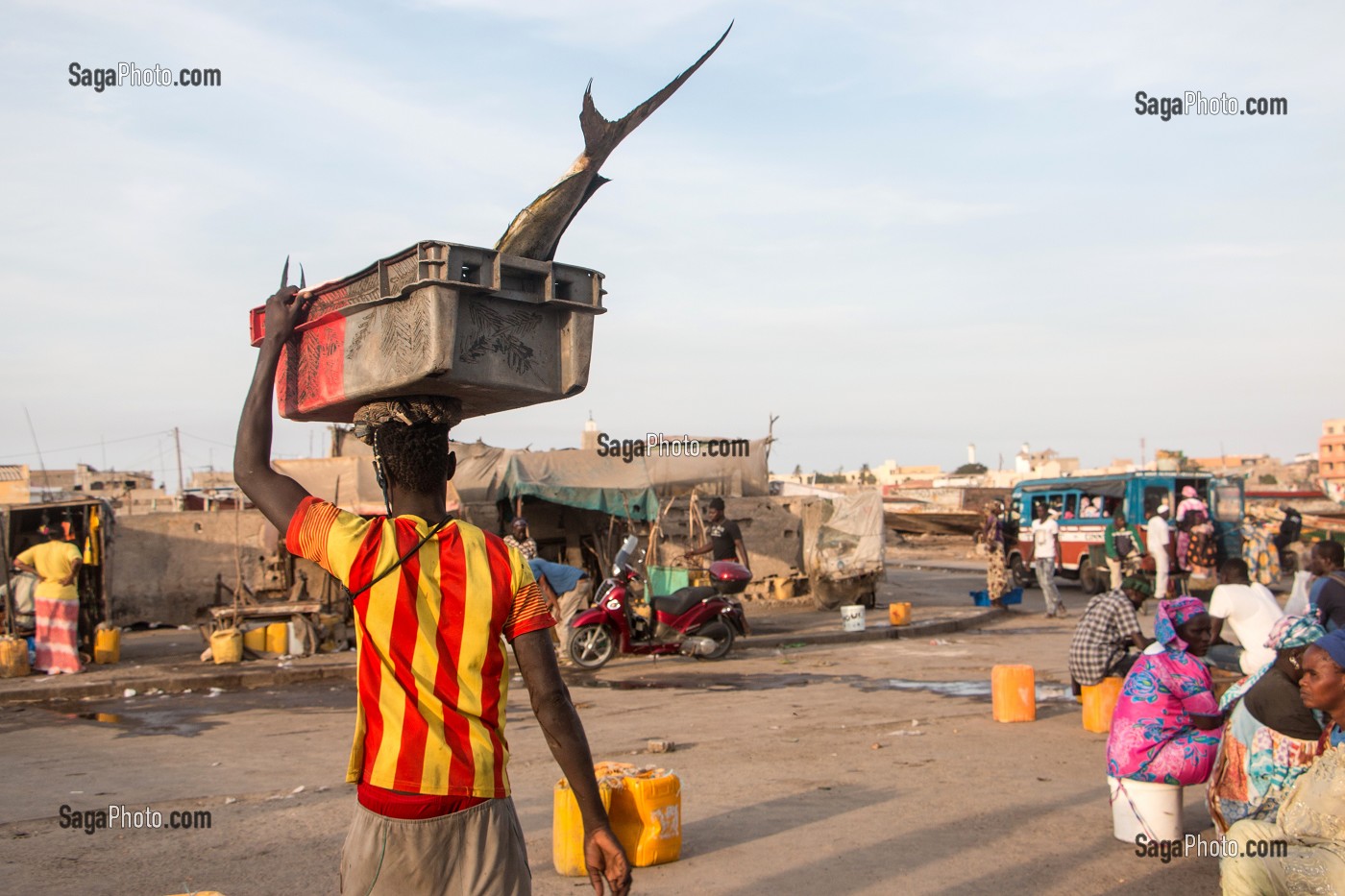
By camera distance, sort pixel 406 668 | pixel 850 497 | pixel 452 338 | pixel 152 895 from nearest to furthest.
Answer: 1. pixel 406 668
2. pixel 452 338
3. pixel 152 895
4. pixel 850 497

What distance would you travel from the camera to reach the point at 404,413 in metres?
3.22

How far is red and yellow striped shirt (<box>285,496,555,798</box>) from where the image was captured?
275 centimetres

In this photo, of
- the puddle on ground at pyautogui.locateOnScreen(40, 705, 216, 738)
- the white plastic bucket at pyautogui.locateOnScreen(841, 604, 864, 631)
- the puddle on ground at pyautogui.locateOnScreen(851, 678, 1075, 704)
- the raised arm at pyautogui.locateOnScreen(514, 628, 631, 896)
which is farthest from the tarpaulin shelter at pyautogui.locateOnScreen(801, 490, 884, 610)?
the raised arm at pyautogui.locateOnScreen(514, 628, 631, 896)

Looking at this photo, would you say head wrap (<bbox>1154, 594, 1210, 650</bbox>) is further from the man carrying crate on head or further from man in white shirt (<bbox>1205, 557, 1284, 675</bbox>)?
the man carrying crate on head

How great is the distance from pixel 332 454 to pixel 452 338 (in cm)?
1725

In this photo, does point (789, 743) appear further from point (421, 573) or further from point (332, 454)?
point (332, 454)

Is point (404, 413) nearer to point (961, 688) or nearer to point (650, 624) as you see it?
point (961, 688)

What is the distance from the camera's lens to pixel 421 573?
110 inches

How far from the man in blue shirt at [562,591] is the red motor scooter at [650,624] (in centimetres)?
12

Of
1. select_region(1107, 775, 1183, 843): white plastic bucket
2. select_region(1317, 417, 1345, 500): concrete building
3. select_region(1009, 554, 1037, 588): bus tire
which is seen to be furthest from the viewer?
select_region(1317, 417, 1345, 500): concrete building

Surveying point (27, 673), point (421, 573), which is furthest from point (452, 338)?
point (27, 673)

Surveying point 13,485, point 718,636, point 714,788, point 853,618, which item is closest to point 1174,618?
point 714,788

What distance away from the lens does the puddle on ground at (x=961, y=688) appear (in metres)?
10.8

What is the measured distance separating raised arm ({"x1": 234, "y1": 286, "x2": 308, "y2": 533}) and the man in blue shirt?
987 centimetres
